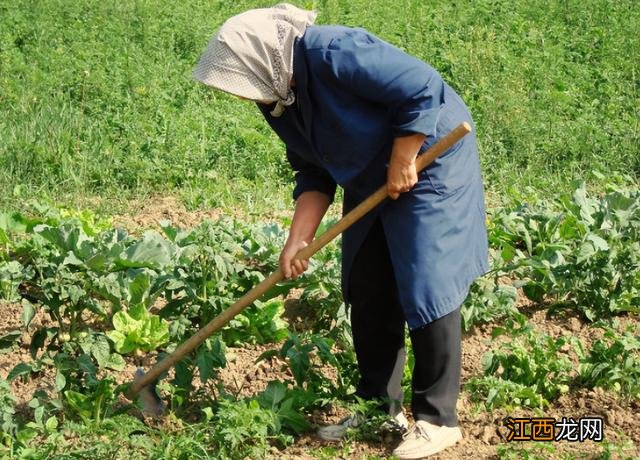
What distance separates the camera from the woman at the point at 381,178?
11.5ft

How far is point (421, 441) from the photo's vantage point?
A: 394 cm

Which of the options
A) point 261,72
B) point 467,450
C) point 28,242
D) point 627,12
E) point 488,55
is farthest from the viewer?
point 627,12

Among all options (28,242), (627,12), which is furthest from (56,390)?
(627,12)

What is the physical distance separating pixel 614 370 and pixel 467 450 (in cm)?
73

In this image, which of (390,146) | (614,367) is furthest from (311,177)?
(614,367)

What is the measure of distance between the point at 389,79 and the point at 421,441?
1.30 meters

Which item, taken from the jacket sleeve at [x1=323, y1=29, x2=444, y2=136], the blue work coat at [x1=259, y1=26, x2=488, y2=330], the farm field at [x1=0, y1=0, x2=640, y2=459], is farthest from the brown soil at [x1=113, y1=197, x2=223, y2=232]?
the jacket sleeve at [x1=323, y1=29, x2=444, y2=136]

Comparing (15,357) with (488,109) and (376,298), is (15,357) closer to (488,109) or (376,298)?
(376,298)

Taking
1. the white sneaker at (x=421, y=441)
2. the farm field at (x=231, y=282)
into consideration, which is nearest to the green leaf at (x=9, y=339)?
the farm field at (x=231, y=282)

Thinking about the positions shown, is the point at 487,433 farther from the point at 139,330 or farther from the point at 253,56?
the point at 253,56

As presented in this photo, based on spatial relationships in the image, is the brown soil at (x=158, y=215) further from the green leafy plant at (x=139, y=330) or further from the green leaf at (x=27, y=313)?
the green leaf at (x=27, y=313)

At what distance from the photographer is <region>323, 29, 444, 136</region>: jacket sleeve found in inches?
136

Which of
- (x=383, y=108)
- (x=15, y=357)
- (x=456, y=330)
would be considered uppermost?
(x=383, y=108)

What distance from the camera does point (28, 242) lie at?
5141 millimetres
